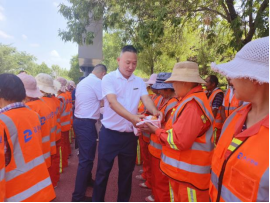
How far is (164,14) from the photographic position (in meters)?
4.90

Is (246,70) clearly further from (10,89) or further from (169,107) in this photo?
(10,89)

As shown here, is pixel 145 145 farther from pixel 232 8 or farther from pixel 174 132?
pixel 232 8

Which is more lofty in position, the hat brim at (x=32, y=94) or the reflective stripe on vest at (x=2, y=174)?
the hat brim at (x=32, y=94)

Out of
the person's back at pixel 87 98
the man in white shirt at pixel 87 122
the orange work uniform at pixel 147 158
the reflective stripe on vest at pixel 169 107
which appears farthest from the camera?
the orange work uniform at pixel 147 158

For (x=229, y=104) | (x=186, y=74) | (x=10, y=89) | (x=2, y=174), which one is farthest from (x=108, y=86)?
(x=229, y=104)

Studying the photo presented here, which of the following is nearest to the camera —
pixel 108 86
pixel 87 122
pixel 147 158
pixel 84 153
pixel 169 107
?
pixel 108 86

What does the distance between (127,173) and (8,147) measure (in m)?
1.56

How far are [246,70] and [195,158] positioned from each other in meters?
1.18

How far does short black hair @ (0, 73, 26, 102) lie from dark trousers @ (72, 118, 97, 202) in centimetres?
144

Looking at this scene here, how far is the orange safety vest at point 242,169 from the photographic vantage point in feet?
3.81

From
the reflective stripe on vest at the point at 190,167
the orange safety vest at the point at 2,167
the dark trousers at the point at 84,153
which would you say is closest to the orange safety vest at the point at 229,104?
the reflective stripe on vest at the point at 190,167

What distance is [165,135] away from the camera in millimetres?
2230

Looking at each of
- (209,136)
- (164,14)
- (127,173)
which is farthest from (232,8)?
(127,173)

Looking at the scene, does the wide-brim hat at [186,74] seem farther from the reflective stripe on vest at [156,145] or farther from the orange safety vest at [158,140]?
the reflective stripe on vest at [156,145]
